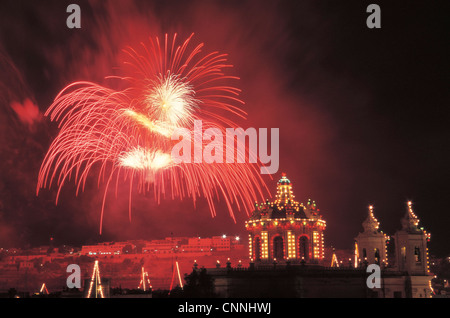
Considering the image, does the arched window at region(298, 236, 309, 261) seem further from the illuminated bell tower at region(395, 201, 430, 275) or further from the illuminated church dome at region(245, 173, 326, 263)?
the illuminated bell tower at region(395, 201, 430, 275)

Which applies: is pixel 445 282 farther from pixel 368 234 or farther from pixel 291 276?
Result: pixel 291 276

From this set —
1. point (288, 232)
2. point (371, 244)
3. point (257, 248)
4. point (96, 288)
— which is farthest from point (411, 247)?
point (96, 288)

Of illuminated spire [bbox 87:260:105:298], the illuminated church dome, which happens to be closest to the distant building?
the illuminated church dome

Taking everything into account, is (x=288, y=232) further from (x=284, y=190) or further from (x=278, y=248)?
(x=284, y=190)

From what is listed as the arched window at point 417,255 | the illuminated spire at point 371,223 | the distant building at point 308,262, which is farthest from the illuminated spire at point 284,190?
the arched window at point 417,255
